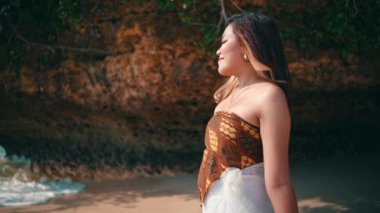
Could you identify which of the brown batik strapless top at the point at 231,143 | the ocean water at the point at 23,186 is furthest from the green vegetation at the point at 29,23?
the brown batik strapless top at the point at 231,143

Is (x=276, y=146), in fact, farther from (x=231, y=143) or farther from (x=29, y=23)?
(x=29, y=23)

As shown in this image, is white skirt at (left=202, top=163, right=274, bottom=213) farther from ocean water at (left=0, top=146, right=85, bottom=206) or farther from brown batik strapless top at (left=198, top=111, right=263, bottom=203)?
ocean water at (left=0, top=146, right=85, bottom=206)

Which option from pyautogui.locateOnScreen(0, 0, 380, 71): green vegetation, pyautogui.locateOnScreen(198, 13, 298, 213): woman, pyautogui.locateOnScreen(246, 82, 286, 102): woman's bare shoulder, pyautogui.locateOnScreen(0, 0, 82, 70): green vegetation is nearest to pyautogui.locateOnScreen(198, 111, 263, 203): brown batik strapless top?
pyautogui.locateOnScreen(198, 13, 298, 213): woman

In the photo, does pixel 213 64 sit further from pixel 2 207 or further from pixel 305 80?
pixel 2 207

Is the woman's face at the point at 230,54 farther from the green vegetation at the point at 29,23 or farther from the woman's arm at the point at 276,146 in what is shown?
the green vegetation at the point at 29,23

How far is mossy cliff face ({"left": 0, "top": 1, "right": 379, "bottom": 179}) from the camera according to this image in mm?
6246

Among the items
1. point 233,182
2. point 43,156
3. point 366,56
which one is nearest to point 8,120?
point 43,156

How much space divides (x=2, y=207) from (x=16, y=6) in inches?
105

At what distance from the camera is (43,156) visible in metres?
7.21

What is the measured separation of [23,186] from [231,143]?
5610mm

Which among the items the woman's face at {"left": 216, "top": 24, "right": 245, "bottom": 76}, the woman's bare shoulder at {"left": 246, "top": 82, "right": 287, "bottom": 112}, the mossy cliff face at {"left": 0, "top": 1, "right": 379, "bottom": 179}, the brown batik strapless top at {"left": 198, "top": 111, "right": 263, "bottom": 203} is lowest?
the mossy cliff face at {"left": 0, "top": 1, "right": 379, "bottom": 179}

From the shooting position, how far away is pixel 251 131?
1.66 metres

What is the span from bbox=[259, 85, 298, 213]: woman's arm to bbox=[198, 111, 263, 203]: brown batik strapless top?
0.09 meters

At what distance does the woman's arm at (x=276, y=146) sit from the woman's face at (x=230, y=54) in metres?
0.22
